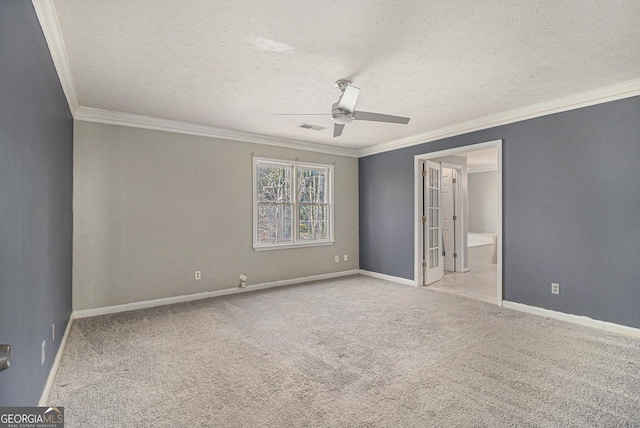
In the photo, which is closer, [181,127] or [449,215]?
[181,127]

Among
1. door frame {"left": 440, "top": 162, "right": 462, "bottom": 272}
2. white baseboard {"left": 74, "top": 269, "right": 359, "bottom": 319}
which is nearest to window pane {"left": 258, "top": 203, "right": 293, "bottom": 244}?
white baseboard {"left": 74, "top": 269, "right": 359, "bottom": 319}

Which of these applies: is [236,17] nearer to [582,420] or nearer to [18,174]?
[18,174]

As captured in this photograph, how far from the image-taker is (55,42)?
2303 mm

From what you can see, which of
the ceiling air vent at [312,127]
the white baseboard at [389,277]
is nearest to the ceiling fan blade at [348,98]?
the ceiling air vent at [312,127]

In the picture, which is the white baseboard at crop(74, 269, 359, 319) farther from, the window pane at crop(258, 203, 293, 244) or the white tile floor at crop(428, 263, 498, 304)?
the white tile floor at crop(428, 263, 498, 304)

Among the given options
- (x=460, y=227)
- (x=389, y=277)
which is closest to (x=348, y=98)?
(x=389, y=277)

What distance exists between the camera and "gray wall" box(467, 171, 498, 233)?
30.5 ft

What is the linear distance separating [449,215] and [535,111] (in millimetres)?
3104

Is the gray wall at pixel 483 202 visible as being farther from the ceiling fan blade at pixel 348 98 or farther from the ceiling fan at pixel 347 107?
the ceiling fan blade at pixel 348 98

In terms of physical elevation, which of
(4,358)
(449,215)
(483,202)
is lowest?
(4,358)

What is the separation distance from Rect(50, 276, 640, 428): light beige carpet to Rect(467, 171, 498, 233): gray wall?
6233mm

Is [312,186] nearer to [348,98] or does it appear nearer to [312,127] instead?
[312,127]

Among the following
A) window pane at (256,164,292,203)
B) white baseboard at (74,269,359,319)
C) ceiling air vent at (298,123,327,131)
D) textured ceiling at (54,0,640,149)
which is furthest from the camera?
window pane at (256,164,292,203)

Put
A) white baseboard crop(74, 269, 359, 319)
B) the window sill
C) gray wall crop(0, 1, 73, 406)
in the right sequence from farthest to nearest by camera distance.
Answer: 1. the window sill
2. white baseboard crop(74, 269, 359, 319)
3. gray wall crop(0, 1, 73, 406)
